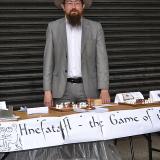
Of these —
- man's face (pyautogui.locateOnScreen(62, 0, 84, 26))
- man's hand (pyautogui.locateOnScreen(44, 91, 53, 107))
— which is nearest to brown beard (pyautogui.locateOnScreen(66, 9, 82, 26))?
man's face (pyautogui.locateOnScreen(62, 0, 84, 26))

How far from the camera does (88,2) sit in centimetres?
420

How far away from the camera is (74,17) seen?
4.02 metres

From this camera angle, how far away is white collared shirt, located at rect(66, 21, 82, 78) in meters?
4.12

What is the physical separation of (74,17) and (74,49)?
32 centimetres

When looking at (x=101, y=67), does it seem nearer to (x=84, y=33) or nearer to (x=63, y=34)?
(x=84, y=33)

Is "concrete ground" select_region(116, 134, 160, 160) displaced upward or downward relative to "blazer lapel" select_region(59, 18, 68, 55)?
downward

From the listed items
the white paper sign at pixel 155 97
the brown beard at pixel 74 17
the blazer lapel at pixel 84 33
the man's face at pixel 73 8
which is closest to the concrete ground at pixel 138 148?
the white paper sign at pixel 155 97

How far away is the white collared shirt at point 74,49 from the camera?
412 cm

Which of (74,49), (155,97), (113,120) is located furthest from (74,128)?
(155,97)

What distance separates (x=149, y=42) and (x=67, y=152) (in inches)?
141

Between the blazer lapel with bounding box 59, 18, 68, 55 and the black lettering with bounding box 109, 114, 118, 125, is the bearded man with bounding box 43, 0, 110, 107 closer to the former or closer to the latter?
the blazer lapel with bounding box 59, 18, 68, 55

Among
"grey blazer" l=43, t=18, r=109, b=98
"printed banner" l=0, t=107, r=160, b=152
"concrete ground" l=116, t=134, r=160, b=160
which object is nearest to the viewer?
"printed banner" l=0, t=107, r=160, b=152

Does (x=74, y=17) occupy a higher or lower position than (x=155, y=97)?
higher

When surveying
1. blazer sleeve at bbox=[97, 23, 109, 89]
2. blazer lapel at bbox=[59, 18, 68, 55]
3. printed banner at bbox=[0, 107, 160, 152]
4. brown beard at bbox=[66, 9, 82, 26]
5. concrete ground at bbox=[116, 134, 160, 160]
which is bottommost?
concrete ground at bbox=[116, 134, 160, 160]
